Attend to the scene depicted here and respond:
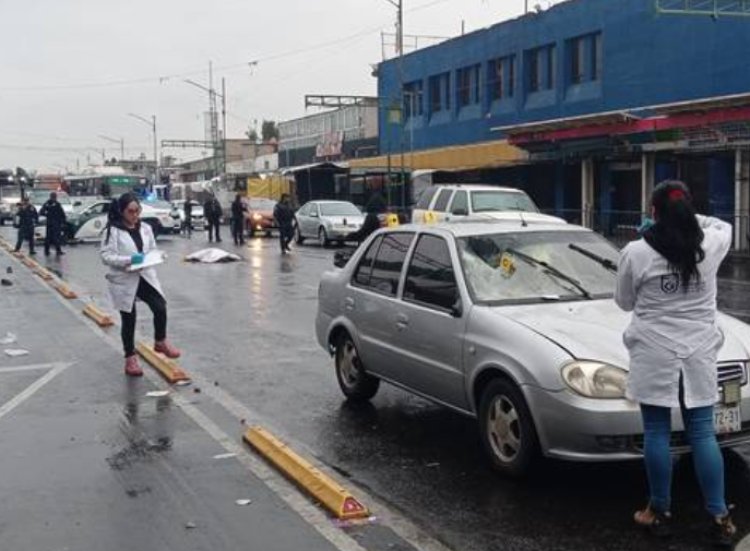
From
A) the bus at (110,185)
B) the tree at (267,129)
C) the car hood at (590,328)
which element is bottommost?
the car hood at (590,328)

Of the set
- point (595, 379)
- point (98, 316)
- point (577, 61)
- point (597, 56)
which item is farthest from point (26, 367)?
point (577, 61)

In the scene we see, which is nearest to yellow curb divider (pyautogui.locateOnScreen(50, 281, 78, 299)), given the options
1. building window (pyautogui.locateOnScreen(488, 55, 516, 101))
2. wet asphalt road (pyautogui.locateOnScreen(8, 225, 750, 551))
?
wet asphalt road (pyautogui.locateOnScreen(8, 225, 750, 551))

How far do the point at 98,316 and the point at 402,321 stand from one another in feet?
24.8

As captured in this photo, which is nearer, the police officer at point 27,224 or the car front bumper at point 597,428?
the car front bumper at point 597,428

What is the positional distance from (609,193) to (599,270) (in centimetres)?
2743

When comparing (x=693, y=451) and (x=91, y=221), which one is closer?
(x=693, y=451)

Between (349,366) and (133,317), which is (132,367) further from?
(349,366)

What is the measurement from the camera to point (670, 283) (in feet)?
15.3

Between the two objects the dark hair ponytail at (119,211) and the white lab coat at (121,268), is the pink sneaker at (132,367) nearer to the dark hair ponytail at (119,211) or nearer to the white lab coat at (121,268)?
the white lab coat at (121,268)

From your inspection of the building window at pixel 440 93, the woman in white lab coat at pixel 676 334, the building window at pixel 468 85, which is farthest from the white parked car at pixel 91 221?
the woman in white lab coat at pixel 676 334

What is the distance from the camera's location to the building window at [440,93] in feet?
153

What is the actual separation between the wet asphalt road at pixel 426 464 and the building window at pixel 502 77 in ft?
98.7

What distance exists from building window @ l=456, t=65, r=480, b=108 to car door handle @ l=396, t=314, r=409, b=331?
38.0m

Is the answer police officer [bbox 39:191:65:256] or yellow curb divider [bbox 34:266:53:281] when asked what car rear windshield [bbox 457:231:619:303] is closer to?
yellow curb divider [bbox 34:266:53:281]
